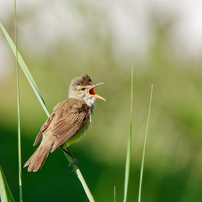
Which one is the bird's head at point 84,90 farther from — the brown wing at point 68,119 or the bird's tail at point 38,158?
the bird's tail at point 38,158

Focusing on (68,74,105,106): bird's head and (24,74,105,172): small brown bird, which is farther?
(68,74,105,106): bird's head

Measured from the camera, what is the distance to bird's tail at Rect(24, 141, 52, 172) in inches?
105

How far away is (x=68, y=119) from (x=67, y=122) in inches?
2.0

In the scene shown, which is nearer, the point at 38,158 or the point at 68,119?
the point at 38,158

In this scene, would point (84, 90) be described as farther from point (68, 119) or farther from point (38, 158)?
point (38, 158)

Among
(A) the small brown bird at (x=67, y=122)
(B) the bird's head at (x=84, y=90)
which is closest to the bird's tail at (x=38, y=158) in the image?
(A) the small brown bird at (x=67, y=122)

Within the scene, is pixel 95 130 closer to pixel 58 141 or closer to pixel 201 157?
pixel 201 157

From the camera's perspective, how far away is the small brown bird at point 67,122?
9.37ft

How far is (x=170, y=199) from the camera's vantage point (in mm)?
6340

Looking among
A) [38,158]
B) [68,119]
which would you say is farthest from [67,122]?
[38,158]

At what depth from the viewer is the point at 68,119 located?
334cm

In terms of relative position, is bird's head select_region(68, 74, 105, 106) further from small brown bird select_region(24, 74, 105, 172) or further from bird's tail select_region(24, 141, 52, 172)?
bird's tail select_region(24, 141, 52, 172)

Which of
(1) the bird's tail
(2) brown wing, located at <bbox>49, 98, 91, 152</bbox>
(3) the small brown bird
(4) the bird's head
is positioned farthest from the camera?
(4) the bird's head

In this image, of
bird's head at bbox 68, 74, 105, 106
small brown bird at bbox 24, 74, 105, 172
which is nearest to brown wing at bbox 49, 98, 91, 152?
small brown bird at bbox 24, 74, 105, 172
